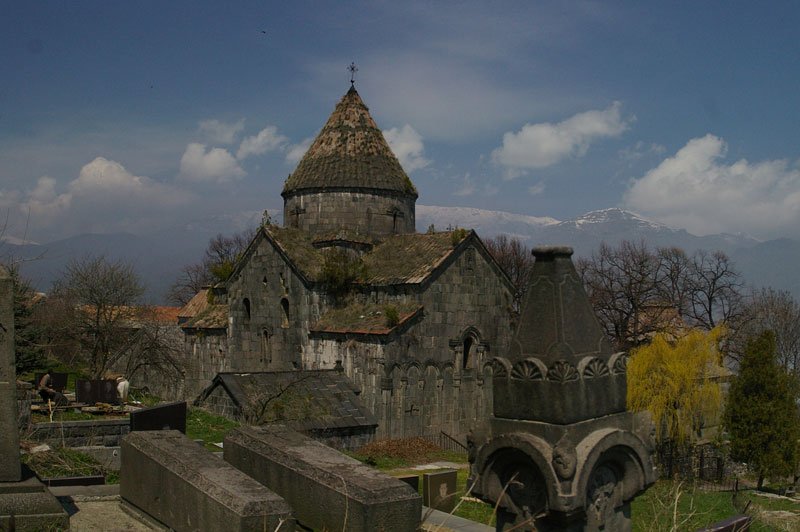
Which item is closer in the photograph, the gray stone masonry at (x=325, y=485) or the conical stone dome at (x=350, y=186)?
the gray stone masonry at (x=325, y=485)

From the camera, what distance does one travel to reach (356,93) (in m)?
22.3

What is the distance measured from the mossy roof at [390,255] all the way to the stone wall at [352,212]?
0.54 meters

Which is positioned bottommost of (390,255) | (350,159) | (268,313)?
(268,313)

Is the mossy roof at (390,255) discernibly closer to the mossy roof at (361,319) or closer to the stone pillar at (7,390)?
the mossy roof at (361,319)

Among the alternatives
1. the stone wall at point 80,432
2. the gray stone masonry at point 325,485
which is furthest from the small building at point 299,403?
the gray stone masonry at point 325,485

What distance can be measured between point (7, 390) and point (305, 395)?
11.0m

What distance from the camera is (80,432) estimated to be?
1028cm

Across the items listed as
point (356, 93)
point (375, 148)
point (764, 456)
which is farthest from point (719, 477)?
point (356, 93)

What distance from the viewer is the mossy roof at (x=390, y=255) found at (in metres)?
18.1

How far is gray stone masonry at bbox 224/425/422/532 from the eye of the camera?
504 cm

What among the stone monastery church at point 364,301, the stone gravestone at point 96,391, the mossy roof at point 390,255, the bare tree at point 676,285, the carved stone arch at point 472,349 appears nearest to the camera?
the stone gravestone at point 96,391

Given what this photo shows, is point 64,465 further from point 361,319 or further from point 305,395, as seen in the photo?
point 361,319

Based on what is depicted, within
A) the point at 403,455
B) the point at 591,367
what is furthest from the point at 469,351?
the point at 591,367

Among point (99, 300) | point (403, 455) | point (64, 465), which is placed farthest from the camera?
point (99, 300)
